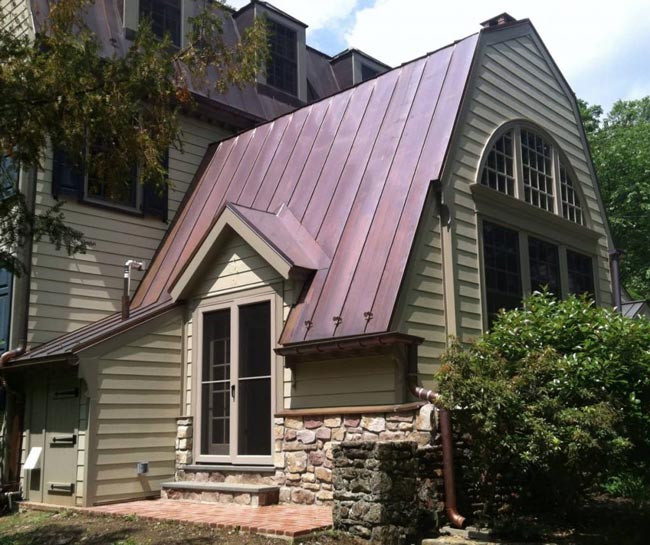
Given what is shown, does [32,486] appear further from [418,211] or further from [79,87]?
[418,211]

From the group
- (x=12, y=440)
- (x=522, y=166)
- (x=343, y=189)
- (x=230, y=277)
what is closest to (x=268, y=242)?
(x=230, y=277)

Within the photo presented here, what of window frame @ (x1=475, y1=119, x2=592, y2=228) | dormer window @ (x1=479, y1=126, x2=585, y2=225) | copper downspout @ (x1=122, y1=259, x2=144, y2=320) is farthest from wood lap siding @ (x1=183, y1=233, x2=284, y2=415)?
dormer window @ (x1=479, y1=126, x2=585, y2=225)

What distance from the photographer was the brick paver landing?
24.3 feet

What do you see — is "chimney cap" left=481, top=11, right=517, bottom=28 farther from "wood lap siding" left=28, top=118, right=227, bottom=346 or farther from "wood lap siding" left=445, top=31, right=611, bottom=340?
"wood lap siding" left=28, top=118, right=227, bottom=346

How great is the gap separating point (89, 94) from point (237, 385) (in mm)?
4607

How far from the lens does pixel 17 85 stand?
761 centimetres

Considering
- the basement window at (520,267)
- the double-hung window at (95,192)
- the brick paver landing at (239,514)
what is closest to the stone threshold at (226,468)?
the brick paver landing at (239,514)

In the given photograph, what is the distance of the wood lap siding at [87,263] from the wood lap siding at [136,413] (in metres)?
1.95

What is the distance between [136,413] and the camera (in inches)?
417

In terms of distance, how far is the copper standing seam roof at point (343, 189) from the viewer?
9.40m

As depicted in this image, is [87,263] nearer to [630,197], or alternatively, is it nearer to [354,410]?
[354,410]

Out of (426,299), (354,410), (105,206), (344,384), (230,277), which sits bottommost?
(354,410)

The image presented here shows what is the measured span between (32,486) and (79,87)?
6.45m

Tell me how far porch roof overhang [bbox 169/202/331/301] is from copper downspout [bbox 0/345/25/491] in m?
2.65
